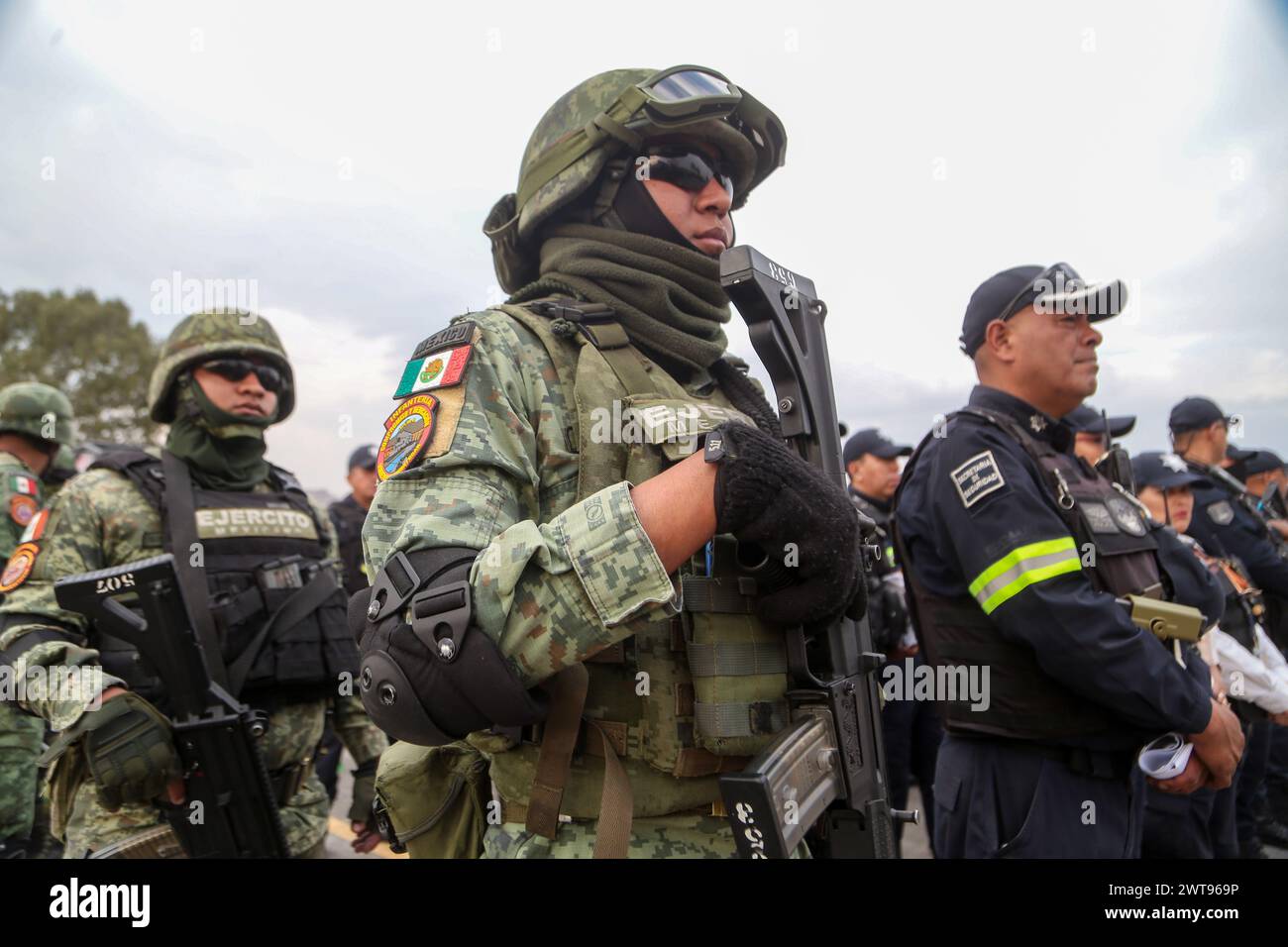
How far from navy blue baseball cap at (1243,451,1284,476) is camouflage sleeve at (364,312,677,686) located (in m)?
8.81

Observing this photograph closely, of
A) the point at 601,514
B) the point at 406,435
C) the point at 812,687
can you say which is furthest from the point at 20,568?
the point at 812,687

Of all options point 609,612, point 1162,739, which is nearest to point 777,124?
point 609,612

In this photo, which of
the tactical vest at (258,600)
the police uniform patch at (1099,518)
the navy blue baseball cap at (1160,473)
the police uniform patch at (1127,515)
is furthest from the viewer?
the navy blue baseball cap at (1160,473)

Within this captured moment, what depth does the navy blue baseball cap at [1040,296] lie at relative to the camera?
9.99 feet

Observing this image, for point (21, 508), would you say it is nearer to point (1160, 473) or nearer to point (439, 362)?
point (439, 362)

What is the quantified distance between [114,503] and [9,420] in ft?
10.5

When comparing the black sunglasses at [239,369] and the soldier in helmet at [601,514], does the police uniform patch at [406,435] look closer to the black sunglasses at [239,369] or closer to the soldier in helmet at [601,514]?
the soldier in helmet at [601,514]

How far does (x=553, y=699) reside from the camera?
62.7 inches

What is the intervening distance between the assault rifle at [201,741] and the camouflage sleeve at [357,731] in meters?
0.60

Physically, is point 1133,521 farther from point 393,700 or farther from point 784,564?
point 393,700

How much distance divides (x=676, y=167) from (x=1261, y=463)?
27.7 ft

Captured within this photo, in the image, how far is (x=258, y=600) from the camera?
313 cm

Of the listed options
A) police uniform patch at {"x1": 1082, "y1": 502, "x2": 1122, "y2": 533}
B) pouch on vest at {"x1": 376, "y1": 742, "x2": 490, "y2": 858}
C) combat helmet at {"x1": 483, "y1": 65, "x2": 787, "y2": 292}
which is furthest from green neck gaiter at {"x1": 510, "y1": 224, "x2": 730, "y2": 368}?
police uniform patch at {"x1": 1082, "y1": 502, "x2": 1122, "y2": 533}

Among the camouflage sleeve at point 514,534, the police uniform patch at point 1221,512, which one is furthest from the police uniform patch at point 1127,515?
the police uniform patch at point 1221,512
